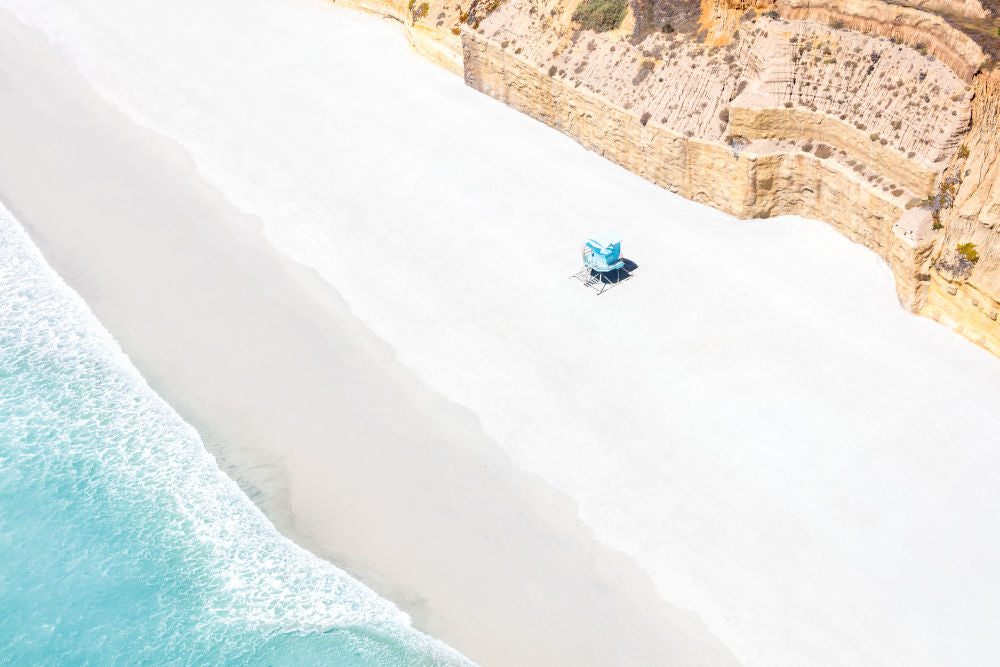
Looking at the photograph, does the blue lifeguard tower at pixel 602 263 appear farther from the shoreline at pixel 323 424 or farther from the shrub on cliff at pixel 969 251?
the shrub on cliff at pixel 969 251

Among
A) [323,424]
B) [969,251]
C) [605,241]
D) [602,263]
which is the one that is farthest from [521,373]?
[969,251]

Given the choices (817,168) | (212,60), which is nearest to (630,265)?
(817,168)

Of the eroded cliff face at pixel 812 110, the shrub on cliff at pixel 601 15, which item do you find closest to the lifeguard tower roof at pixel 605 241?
the eroded cliff face at pixel 812 110

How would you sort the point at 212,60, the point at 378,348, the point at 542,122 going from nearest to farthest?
the point at 378,348 < the point at 542,122 < the point at 212,60

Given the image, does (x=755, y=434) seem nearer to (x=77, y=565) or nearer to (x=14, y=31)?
(x=77, y=565)

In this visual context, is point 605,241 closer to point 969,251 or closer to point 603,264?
point 603,264

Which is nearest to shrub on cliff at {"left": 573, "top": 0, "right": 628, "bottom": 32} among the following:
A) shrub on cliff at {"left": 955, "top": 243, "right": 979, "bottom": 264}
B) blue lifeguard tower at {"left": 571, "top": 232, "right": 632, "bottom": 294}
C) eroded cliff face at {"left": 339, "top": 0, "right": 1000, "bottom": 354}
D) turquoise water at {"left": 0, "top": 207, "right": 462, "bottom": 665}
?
eroded cliff face at {"left": 339, "top": 0, "right": 1000, "bottom": 354}

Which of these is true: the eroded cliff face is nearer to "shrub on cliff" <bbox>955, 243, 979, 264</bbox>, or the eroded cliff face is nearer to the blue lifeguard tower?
"shrub on cliff" <bbox>955, 243, 979, 264</bbox>
